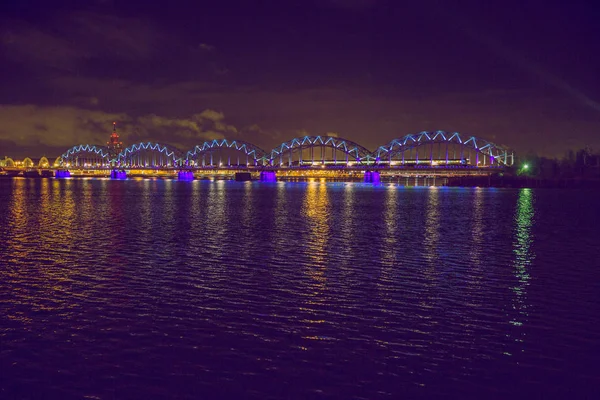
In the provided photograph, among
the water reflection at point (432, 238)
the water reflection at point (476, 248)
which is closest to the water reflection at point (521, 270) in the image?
the water reflection at point (476, 248)

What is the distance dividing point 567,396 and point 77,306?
14.2m

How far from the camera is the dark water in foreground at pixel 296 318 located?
12.8 m

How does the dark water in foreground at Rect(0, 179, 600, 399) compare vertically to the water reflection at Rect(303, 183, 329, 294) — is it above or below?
below

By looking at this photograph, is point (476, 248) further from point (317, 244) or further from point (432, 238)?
point (317, 244)

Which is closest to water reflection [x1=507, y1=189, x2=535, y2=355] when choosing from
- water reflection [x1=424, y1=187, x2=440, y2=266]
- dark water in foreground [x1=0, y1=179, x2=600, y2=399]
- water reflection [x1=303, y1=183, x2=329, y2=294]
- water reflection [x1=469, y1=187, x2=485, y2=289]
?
dark water in foreground [x1=0, y1=179, x2=600, y2=399]

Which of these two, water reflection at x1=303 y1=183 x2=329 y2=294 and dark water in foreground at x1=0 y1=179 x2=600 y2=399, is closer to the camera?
dark water in foreground at x1=0 y1=179 x2=600 y2=399

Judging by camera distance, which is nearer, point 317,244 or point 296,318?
point 296,318

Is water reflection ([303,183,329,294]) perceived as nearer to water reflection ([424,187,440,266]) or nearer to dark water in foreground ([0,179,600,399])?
dark water in foreground ([0,179,600,399])

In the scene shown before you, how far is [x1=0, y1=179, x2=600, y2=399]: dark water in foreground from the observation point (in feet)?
41.8

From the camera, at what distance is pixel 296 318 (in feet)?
57.3

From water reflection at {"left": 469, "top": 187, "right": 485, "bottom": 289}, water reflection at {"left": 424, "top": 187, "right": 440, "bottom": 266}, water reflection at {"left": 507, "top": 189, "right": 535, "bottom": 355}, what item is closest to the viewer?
water reflection at {"left": 507, "top": 189, "right": 535, "bottom": 355}

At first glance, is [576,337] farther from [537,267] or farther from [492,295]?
[537,267]

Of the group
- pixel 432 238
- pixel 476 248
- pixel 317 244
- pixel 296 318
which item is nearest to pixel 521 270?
pixel 476 248

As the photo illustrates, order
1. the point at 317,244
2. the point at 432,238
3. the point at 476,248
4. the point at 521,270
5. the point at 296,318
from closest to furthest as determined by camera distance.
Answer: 1. the point at 296,318
2. the point at 521,270
3. the point at 476,248
4. the point at 317,244
5. the point at 432,238
